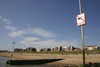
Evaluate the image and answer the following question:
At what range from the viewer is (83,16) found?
6.84m

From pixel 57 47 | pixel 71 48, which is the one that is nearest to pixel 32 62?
pixel 71 48

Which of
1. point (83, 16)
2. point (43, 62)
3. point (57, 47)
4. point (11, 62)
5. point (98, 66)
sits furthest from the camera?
point (57, 47)

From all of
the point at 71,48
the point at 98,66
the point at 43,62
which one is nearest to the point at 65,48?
the point at 71,48

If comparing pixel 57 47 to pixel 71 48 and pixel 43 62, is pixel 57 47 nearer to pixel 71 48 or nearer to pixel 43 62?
pixel 71 48

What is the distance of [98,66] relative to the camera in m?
13.2

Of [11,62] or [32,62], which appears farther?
[32,62]

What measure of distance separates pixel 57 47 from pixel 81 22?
187m

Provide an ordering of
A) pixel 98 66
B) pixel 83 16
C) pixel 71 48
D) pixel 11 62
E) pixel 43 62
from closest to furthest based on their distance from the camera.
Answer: pixel 83 16, pixel 98 66, pixel 11 62, pixel 43 62, pixel 71 48

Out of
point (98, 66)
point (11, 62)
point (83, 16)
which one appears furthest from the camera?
point (11, 62)

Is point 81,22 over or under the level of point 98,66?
over

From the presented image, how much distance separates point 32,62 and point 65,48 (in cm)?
15630

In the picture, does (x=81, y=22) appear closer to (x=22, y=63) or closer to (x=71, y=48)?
(x=22, y=63)

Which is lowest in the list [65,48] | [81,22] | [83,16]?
[65,48]

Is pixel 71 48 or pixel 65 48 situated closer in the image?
pixel 71 48
